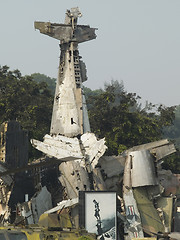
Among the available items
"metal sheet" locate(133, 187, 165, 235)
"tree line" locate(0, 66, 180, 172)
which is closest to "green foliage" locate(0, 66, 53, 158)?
"tree line" locate(0, 66, 180, 172)

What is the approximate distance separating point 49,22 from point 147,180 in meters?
16.9

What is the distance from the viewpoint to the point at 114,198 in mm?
34719

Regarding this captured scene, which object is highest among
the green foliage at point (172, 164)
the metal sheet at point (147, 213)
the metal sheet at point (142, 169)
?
the green foliage at point (172, 164)

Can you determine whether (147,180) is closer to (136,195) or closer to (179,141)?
(136,195)

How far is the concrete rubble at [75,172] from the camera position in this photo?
40.7 metres

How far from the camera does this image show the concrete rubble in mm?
40719

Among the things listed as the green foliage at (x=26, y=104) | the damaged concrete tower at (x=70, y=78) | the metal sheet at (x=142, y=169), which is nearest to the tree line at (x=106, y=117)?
the green foliage at (x=26, y=104)

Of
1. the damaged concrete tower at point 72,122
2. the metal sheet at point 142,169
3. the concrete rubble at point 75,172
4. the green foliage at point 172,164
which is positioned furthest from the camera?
the green foliage at point 172,164

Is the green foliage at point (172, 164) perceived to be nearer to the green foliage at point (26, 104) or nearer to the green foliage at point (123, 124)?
the green foliage at point (123, 124)

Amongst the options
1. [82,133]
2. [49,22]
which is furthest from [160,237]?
[49,22]

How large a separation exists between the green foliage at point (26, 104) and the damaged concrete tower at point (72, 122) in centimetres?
1320

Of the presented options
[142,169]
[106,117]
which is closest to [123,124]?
[106,117]

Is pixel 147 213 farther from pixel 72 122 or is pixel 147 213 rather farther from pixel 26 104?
pixel 26 104

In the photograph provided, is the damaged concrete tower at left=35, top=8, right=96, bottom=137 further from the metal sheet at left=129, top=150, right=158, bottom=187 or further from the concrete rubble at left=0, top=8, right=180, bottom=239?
the metal sheet at left=129, top=150, right=158, bottom=187
